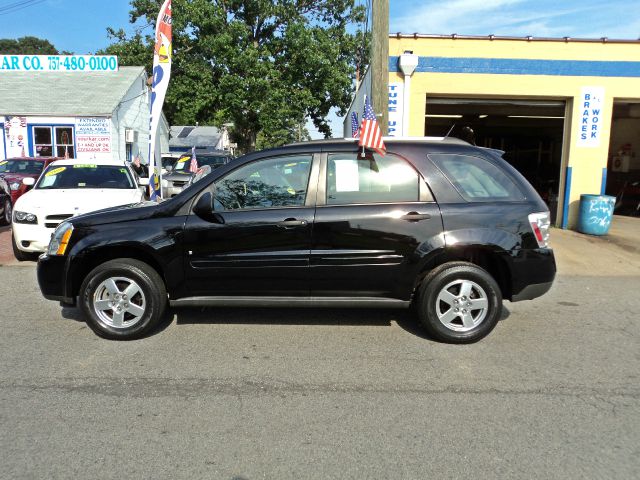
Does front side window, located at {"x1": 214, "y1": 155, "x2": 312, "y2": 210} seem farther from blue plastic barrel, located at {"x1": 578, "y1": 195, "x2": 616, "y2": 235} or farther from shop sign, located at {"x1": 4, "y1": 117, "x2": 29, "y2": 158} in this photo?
shop sign, located at {"x1": 4, "y1": 117, "x2": 29, "y2": 158}

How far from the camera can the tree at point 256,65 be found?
24.3 m

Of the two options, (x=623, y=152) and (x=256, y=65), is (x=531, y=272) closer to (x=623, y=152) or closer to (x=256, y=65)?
(x=623, y=152)

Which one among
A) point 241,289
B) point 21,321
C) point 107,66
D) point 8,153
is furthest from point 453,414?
point 107,66

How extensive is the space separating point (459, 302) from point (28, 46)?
94.8 meters

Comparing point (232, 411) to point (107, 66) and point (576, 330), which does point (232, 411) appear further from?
point (107, 66)

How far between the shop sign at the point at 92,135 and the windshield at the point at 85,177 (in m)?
14.1

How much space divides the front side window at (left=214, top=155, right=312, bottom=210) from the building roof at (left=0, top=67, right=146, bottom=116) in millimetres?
19512

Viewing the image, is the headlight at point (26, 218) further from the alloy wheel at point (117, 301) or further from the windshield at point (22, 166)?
the windshield at point (22, 166)

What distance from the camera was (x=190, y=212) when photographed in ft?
15.6

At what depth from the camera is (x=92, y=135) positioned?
22266 millimetres

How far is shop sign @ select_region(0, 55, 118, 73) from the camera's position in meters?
25.2

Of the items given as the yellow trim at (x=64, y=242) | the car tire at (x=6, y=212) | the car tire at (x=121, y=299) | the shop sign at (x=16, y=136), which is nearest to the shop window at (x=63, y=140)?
the shop sign at (x=16, y=136)

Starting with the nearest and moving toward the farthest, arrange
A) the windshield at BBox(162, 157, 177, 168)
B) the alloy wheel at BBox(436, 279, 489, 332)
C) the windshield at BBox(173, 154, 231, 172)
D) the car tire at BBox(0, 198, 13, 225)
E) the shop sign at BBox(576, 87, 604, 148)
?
the alloy wheel at BBox(436, 279, 489, 332) → the shop sign at BBox(576, 87, 604, 148) → the car tire at BBox(0, 198, 13, 225) → the windshield at BBox(173, 154, 231, 172) → the windshield at BBox(162, 157, 177, 168)

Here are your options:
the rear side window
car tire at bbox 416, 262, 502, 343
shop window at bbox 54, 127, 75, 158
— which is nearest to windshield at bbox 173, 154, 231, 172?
shop window at bbox 54, 127, 75, 158
